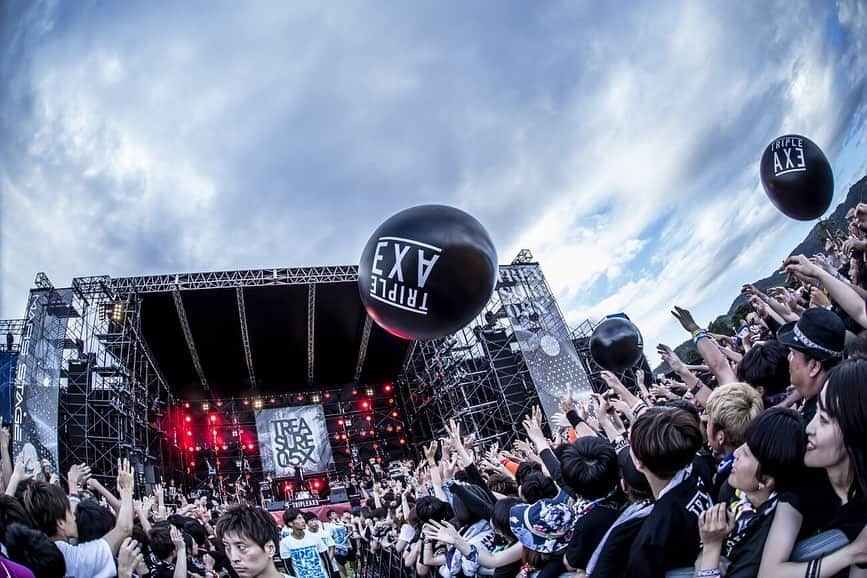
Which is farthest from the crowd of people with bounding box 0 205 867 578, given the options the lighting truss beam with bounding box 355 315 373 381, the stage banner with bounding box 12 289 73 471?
the lighting truss beam with bounding box 355 315 373 381

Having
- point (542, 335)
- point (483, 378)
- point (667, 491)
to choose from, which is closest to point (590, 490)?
point (667, 491)

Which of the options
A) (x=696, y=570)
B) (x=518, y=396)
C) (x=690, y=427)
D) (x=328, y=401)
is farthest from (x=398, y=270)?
(x=328, y=401)

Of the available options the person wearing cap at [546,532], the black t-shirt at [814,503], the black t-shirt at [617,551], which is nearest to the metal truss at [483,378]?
the person wearing cap at [546,532]

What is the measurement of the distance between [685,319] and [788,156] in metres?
2.68

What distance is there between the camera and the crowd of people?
132 cm

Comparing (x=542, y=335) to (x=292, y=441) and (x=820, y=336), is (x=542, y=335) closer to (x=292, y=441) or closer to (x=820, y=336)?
(x=292, y=441)

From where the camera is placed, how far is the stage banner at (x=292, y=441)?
19766 mm

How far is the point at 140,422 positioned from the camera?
610 inches

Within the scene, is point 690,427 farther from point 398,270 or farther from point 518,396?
point 518,396

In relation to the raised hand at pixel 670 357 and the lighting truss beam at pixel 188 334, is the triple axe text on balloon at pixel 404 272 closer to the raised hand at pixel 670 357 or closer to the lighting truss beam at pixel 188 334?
the raised hand at pixel 670 357

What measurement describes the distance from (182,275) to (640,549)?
15.4 metres

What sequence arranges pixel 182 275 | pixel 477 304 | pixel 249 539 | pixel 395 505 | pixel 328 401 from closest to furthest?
pixel 249 539 → pixel 477 304 → pixel 395 505 → pixel 182 275 → pixel 328 401

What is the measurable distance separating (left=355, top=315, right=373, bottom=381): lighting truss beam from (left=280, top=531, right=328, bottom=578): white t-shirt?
12.6 metres

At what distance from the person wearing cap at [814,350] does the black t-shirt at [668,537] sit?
55cm
